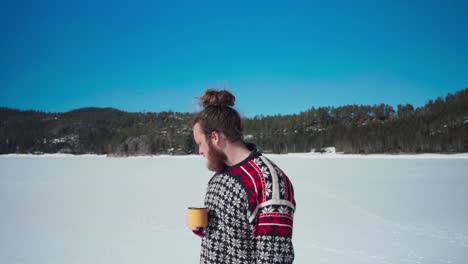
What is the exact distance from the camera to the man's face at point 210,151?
1.27 m

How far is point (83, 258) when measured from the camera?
157 inches

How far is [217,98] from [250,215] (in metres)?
0.38

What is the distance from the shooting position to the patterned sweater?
111cm

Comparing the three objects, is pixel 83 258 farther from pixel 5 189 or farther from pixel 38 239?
pixel 5 189

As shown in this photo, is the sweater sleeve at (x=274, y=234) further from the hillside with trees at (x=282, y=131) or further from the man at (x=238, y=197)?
the hillside with trees at (x=282, y=131)

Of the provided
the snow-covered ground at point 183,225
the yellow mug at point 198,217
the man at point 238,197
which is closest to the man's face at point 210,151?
the man at point 238,197

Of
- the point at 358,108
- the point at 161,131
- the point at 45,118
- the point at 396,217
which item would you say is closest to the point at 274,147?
the point at 358,108

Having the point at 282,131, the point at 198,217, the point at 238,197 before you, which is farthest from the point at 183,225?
the point at 282,131

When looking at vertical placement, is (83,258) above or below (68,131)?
below

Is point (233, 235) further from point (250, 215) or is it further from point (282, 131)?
point (282, 131)

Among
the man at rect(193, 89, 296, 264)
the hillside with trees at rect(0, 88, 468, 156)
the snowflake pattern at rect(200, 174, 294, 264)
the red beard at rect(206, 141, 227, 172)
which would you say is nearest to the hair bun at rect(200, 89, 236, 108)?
the man at rect(193, 89, 296, 264)

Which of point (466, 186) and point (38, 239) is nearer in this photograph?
point (38, 239)

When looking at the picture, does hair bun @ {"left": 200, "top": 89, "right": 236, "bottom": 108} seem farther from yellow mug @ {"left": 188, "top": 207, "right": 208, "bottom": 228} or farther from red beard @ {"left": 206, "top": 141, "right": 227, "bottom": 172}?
yellow mug @ {"left": 188, "top": 207, "right": 208, "bottom": 228}

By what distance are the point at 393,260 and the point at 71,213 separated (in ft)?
16.6
